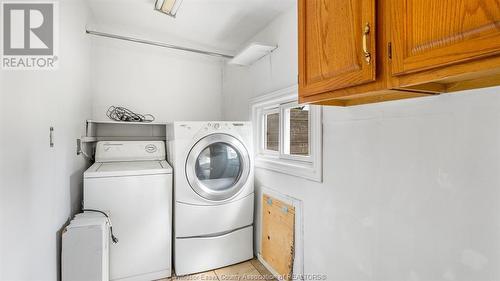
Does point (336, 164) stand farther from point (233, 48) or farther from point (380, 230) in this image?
point (233, 48)

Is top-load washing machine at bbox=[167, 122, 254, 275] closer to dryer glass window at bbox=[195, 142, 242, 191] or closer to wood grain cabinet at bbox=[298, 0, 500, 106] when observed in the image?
dryer glass window at bbox=[195, 142, 242, 191]

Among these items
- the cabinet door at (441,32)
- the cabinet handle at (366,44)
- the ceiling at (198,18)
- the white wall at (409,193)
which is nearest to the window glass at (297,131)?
the white wall at (409,193)

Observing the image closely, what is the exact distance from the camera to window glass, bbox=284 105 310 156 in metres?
2.02

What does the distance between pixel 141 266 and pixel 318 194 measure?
157cm

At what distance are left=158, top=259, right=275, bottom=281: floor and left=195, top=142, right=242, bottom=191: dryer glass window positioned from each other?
75 cm

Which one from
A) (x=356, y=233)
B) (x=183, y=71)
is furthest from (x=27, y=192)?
(x=183, y=71)

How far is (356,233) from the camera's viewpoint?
1417 mm

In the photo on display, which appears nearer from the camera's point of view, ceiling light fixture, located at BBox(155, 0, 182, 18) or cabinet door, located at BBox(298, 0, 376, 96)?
cabinet door, located at BBox(298, 0, 376, 96)

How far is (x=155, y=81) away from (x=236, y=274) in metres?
2.30

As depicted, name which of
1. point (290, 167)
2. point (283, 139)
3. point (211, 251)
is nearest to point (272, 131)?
point (283, 139)

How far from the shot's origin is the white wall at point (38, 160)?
917 mm

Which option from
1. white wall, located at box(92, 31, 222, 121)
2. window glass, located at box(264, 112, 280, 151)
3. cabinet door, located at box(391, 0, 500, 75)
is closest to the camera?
cabinet door, located at box(391, 0, 500, 75)

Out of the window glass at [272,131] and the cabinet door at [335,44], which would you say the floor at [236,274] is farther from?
the cabinet door at [335,44]

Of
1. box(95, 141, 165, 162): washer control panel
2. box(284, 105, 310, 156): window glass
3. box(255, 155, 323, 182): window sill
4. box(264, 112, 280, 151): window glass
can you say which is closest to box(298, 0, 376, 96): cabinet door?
box(255, 155, 323, 182): window sill
